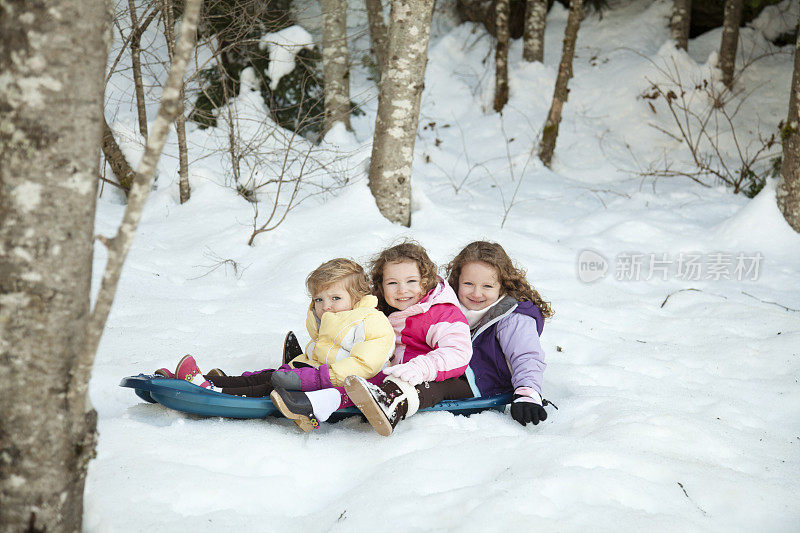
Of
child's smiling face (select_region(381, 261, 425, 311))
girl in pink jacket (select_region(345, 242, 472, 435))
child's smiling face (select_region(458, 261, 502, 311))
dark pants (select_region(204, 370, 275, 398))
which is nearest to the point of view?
girl in pink jacket (select_region(345, 242, 472, 435))

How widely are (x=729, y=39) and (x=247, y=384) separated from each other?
828cm

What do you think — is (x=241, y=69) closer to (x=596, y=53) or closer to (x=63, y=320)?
(x=596, y=53)

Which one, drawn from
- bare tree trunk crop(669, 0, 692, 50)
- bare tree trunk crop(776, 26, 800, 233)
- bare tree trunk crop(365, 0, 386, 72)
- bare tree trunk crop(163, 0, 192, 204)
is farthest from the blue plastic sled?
bare tree trunk crop(669, 0, 692, 50)

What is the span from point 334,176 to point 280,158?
2.97 feet

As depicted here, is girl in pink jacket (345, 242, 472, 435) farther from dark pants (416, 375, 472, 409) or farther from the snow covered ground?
the snow covered ground

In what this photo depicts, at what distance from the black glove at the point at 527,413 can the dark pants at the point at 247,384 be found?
3.29 ft

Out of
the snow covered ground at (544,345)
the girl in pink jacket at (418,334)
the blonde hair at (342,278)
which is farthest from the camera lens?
the blonde hair at (342,278)

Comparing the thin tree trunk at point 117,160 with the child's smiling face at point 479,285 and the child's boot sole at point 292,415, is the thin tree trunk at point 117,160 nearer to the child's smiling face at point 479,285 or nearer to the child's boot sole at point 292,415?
Answer: the child's smiling face at point 479,285

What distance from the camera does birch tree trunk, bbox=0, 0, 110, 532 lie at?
1269mm

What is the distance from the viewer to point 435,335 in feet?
9.00

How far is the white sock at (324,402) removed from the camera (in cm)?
237

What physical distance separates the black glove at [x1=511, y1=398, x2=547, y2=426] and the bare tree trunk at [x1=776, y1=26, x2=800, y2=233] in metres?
3.81

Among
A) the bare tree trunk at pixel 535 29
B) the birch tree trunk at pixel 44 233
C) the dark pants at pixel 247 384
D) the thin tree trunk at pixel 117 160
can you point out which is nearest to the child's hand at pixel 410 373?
the dark pants at pixel 247 384

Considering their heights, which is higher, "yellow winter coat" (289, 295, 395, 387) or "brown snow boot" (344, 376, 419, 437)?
"yellow winter coat" (289, 295, 395, 387)
